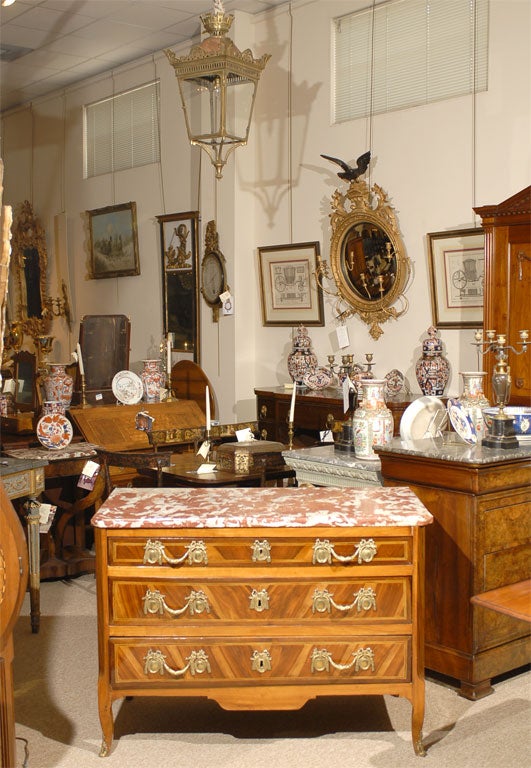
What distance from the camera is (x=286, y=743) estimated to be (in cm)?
393

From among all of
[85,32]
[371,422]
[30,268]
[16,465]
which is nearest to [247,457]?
[371,422]

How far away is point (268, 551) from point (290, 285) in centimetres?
564

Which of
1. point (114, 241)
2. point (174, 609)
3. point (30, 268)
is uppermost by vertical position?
point (114, 241)

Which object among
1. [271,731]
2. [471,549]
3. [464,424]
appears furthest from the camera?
[464,424]

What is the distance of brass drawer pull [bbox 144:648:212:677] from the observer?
3.69 meters

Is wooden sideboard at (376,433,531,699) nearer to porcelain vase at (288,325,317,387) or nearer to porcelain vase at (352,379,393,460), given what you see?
porcelain vase at (352,379,393,460)

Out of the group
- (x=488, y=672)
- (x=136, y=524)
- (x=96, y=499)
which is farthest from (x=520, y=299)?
(x=136, y=524)

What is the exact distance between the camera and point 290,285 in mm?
9055

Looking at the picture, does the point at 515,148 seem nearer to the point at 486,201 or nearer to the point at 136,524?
the point at 486,201

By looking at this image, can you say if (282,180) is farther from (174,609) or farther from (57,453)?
Answer: (174,609)

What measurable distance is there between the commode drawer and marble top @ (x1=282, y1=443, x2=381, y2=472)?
125 centimetres

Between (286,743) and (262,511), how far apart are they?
106 cm

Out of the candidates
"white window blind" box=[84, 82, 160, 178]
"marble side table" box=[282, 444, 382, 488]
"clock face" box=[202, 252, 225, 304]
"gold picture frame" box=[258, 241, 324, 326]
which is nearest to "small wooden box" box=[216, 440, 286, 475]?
"marble side table" box=[282, 444, 382, 488]

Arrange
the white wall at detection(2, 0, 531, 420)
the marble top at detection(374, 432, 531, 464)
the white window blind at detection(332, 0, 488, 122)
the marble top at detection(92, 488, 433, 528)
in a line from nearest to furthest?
the marble top at detection(92, 488, 433, 528) → the marble top at detection(374, 432, 531, 464) → the white wall at detection(2, 0, 531, 420) → the white window blind at detection(332, 0, 488, 122)
